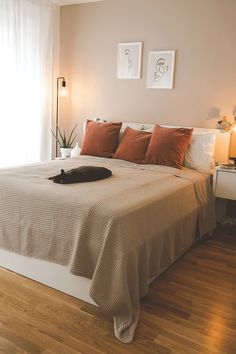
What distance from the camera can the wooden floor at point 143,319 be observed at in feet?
5.83

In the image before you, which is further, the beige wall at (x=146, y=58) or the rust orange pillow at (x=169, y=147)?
the beige wall at (x=146, y=58)

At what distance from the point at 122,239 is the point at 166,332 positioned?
0.59 m

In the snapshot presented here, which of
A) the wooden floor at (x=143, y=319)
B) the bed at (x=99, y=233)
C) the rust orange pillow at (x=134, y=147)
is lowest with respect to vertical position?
the wooden floor at (x=143, y=319)

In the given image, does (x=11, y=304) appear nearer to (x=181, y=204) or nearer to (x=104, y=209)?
(x=104, y=209)

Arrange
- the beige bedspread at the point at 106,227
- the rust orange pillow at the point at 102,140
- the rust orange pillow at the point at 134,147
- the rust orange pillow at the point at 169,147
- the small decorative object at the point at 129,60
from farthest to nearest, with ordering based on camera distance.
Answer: the small decorative object at the point at 129,60, the rust orange pillow at the point at 102,140, the rust orange pillow at the point at 134,147, the rust orange pillow at the point at 169,147, the beige bedspread at the point at 106,227

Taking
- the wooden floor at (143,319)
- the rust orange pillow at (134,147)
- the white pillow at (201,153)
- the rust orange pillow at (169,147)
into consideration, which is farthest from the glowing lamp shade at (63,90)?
the wooden floor at (143,319)

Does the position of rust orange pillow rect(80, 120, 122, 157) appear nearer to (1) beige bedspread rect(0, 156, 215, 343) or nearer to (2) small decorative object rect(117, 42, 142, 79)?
(2) small decorative object rect(117, 42, 142, 79)

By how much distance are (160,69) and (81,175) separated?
2.02 metres

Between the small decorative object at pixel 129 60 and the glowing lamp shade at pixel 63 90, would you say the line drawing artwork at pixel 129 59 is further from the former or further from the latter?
the glowing lamp shade at pixel 63 90

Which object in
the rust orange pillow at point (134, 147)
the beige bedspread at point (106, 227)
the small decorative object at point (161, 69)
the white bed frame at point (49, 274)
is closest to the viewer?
the beige bedspread at point (106, 227)

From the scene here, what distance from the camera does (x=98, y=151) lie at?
12.4 ft

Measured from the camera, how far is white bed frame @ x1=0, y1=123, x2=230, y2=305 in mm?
2146

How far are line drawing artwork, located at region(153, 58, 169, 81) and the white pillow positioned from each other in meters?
0.93

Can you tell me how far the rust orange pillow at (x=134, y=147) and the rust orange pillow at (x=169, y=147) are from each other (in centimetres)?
9
